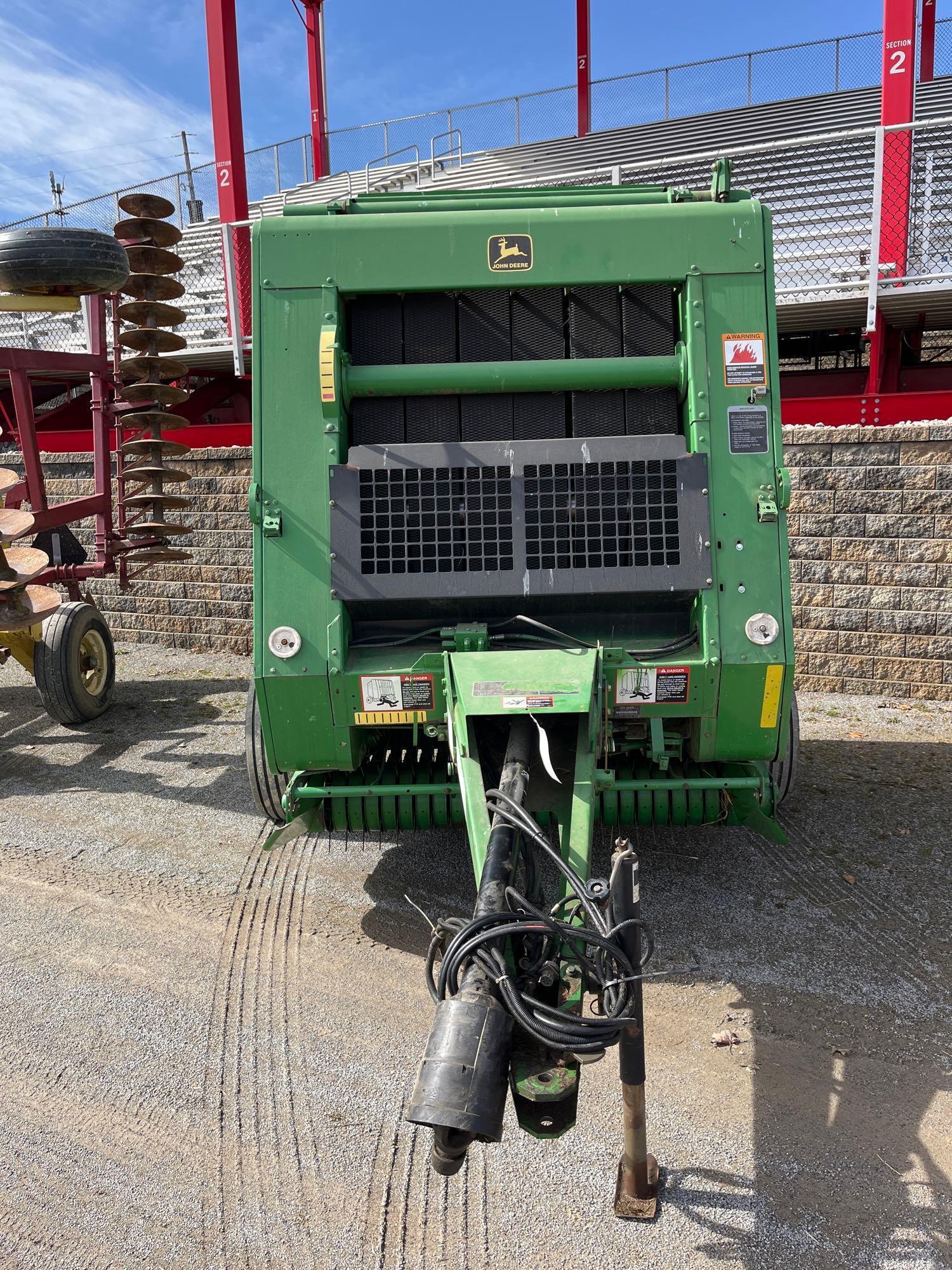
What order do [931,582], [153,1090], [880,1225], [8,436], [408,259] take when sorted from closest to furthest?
[880,1225]
[153,1090]
[408,259]
[931,582]
[8,436]

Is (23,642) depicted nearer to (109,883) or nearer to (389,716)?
(109,883)


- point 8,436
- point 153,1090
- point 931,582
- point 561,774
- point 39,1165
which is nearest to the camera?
point 39,1165

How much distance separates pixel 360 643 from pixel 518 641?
26.2 inches

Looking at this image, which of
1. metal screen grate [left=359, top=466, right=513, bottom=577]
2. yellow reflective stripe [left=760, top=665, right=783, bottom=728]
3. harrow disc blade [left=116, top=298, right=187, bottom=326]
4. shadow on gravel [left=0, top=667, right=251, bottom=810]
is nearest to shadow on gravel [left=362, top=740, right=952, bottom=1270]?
yellow reflective stripe [left=760, top=665, right=783, bottom=728]

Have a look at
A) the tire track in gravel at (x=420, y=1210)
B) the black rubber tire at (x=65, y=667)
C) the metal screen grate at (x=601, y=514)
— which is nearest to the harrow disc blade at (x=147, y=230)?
the black rubber tire at (x=65, y=667)

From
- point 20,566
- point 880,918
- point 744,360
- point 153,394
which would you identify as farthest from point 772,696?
point 153,394

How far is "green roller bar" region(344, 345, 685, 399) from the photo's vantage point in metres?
4.18

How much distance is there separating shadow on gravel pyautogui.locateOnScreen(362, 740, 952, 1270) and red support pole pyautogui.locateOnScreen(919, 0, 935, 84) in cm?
2136

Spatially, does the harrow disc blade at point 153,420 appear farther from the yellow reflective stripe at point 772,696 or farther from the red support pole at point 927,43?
the red support pole at point 927,43

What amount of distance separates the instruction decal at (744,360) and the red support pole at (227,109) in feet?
38.0

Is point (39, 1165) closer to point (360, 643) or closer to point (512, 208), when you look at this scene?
point (360, 643)

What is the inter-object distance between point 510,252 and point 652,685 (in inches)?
73.3

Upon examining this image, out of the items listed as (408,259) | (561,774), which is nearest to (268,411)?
(408,259)

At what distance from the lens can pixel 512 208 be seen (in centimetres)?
441
